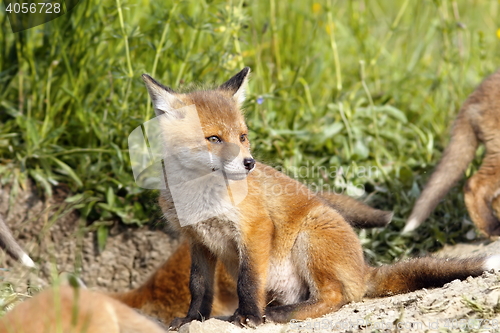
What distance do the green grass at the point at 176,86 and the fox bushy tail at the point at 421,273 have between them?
1.31 m

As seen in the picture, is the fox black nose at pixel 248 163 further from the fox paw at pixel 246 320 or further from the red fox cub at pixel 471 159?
the red fox cub at pixel 471 159

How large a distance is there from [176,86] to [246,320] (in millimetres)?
2666

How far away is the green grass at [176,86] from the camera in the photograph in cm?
562

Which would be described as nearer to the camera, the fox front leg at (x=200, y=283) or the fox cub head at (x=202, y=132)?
the fox cub head at (x=202, y=132)

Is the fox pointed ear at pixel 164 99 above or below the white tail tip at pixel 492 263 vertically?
above

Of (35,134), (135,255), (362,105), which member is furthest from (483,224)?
(35,134)

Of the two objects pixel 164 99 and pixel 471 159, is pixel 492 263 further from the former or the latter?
pixel 164 99

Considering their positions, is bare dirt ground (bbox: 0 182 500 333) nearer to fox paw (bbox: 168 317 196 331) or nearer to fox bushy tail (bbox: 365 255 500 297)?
fox bushy tail (bbox: 365 255 500 297)

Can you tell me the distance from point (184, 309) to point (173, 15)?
2.75 meters

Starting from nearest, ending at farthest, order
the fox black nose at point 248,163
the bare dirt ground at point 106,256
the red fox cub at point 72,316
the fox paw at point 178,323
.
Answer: the red fox cub at point 72,316, the bare dirt ground at point 106,256, the fox black nose at point 248,163, the fox paw at point 178,323

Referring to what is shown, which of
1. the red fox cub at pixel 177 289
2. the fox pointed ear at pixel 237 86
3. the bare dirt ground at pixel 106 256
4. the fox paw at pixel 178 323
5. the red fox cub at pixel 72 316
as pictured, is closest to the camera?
the red fox cub at pixel 72 316
